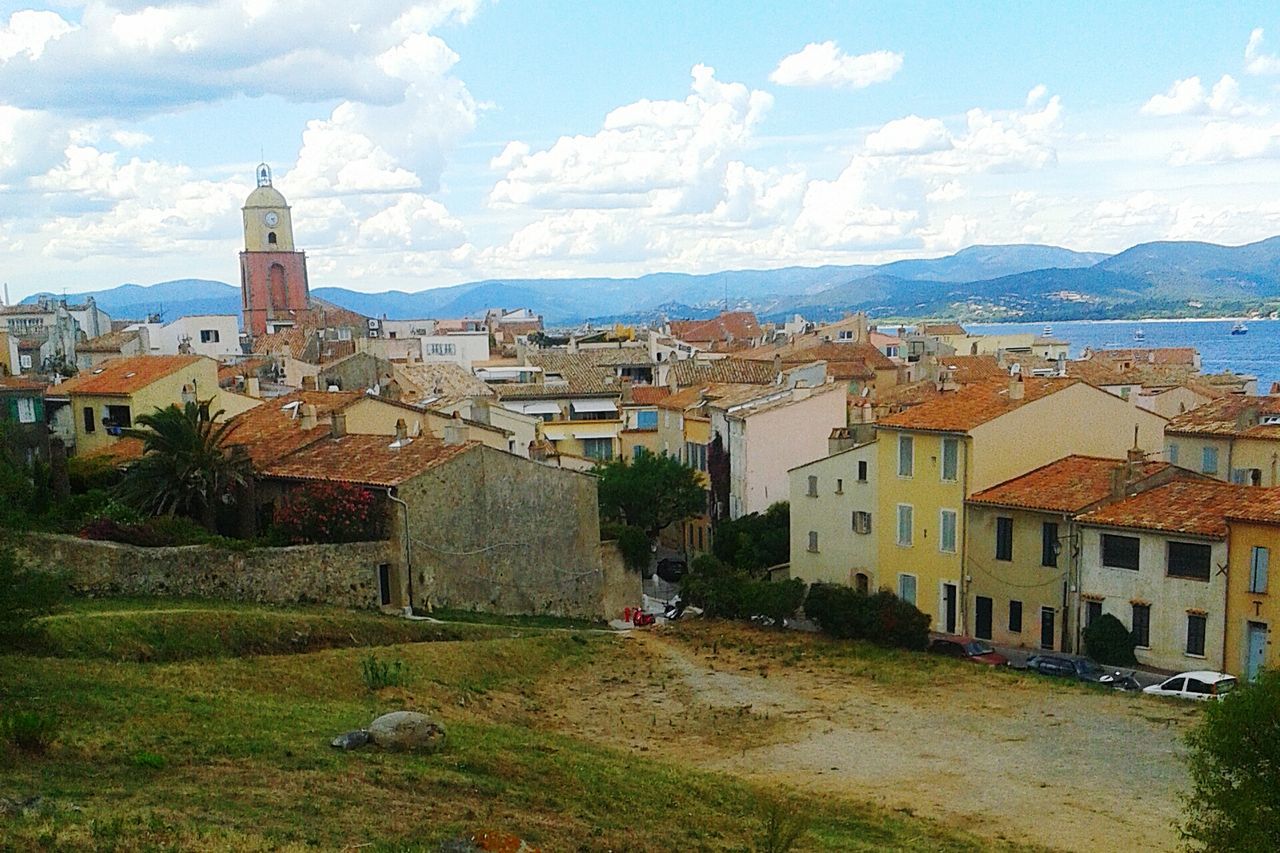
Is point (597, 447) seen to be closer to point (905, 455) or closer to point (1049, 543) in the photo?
point (905, 455)

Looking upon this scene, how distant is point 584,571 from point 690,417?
24.3 m

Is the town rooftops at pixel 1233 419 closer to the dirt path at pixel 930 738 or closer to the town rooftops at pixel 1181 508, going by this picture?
the town rooftops at pixel 1181 508

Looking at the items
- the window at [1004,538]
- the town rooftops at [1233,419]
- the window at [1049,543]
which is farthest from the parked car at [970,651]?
the town rooftops at [1233,419]

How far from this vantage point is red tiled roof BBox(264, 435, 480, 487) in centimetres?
3962

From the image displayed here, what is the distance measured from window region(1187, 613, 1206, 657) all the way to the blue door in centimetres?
129

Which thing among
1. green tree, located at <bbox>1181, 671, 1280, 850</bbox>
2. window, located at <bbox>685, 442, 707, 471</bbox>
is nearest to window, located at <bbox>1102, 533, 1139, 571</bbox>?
green tree, located at <bbox>1181, 671, 1280, 850</bbox>

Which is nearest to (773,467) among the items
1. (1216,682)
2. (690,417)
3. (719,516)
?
(719,516)

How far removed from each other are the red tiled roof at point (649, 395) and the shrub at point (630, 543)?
2783cm

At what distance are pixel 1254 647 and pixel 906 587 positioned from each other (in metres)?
12.9

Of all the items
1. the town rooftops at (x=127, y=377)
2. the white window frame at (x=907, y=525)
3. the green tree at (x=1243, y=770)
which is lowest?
the white window frame at (x=907, y=525)

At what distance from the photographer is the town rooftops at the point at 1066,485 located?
4103 centimetres

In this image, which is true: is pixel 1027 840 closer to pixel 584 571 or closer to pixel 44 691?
pixel 44 691

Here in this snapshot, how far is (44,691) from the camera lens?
70.6 ft

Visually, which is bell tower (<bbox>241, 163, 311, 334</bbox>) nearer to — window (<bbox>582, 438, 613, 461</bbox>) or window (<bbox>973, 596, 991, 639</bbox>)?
window (<bbox>582, 438, 613, 461</bbox>)
